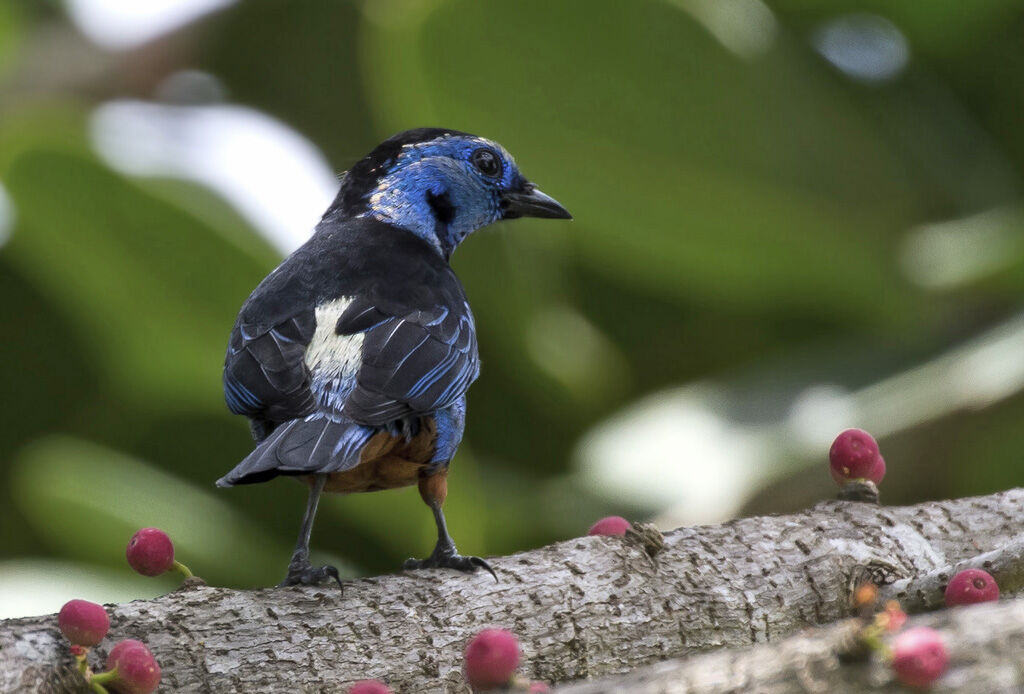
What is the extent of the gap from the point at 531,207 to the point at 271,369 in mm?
1423

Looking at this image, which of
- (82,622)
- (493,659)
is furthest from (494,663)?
(82,622)

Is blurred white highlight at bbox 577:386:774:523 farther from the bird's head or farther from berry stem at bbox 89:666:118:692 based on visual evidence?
berry stem at bbox 89:666:118:692

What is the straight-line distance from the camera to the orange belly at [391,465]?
117 inches

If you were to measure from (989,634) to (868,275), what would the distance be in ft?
10.3

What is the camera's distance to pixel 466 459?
14.7ft

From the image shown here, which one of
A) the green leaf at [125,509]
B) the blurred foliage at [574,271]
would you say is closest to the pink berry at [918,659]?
the blurred foliage at [574,271]

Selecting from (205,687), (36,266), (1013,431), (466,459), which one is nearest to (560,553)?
(205,687)

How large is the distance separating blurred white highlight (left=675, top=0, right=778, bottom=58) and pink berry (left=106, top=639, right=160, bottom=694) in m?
3.46

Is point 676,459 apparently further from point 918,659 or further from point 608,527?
point 918,659

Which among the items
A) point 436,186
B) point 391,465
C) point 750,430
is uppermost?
point 436,186

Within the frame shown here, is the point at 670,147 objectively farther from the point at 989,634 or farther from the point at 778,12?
the point at 989,634

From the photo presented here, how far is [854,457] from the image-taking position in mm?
2879

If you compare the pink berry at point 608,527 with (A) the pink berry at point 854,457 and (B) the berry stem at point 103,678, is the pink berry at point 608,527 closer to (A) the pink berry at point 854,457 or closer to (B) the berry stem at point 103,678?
(A) the pink berry at point 854,457

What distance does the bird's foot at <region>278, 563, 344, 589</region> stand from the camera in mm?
2613
